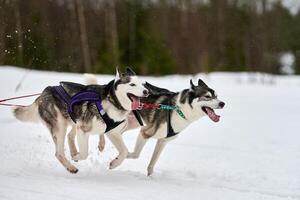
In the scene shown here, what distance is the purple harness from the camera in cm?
468

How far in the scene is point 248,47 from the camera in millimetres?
21969

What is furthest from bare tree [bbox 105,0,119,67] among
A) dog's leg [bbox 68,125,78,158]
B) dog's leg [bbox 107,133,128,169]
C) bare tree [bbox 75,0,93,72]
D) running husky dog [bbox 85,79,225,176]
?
dog's leg [bbox 107,133,128,169]

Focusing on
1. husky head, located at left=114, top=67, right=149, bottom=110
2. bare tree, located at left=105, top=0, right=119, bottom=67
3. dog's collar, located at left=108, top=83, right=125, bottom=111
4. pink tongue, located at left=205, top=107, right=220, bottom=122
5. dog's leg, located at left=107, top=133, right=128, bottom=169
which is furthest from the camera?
bare tree, located at left=105, top=0, right=119, bottom=67

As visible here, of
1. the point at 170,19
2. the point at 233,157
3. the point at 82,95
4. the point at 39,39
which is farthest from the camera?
the point at 170,19

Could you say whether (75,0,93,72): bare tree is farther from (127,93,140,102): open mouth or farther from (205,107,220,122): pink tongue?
(127,93,140,102): open mouth

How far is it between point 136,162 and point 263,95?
357 inches

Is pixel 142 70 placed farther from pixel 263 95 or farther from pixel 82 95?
pixel 82 95

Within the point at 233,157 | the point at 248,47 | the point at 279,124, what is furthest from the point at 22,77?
the point at 248,47

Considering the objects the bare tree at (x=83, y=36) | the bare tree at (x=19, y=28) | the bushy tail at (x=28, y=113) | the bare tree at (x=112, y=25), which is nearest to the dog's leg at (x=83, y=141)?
the bushy tail at (x=28, y=113)

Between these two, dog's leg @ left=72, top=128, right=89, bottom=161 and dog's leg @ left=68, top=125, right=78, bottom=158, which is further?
dog's leg @ left=68, top=125, right=78, bottom=158

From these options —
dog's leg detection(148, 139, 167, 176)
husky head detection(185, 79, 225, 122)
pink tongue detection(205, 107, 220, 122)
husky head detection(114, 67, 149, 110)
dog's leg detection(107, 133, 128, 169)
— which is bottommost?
dog's leg detection(148, 139, 167, 176)

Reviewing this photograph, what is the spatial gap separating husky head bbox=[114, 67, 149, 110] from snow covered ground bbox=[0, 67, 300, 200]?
2.68 feet

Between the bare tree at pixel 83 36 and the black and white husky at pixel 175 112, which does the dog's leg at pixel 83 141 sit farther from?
the bare tree at pixel 83 36

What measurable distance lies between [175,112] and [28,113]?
5.43ft
